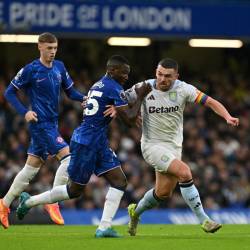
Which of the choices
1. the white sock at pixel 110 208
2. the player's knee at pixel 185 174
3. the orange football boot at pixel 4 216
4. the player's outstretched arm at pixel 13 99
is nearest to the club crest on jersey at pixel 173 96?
the player's knee at pixel 185 174

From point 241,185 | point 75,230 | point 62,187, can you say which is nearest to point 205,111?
point 241,185

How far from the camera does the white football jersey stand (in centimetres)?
1189

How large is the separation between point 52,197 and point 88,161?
741mm

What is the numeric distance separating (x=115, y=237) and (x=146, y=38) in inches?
452

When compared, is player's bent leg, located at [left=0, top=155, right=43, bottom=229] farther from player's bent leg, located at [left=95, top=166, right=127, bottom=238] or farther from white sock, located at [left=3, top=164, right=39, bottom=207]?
player's bent leg, located at [left=95, top=166, right=127, bottom=238]

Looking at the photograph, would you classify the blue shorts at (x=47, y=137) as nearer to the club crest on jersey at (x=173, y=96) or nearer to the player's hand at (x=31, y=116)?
the player's hand at (x=31, y=116)

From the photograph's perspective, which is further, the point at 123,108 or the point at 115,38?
the point at 115,38

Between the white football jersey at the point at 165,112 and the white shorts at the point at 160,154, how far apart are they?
6cm

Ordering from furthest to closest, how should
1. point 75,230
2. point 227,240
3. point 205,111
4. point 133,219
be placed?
1. point 205,111
2. point 75,230
3. point 133,219
4. point 227,240

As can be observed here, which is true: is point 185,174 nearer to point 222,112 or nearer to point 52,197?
point 222,112

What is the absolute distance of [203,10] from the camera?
2225 centimetres

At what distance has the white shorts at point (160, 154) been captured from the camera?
11.7 meters

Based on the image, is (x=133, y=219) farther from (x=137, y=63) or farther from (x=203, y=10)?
(x=137, y=63)

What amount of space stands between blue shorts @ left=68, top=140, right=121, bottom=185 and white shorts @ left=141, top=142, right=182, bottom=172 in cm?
57
